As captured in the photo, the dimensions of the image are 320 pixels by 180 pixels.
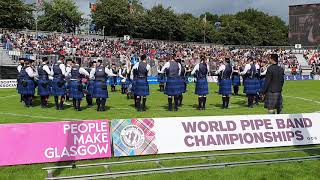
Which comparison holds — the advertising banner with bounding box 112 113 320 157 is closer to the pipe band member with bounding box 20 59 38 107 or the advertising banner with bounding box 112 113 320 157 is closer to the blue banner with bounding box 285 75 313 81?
the pipe band member with bounding box 20 59 38 107

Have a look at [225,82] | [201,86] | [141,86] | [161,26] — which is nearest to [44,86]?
[141,86]

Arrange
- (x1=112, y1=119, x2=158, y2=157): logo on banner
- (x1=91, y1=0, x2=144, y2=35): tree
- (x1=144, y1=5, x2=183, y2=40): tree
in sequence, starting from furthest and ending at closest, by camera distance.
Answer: (x1=144, y1=5, x2=183, y2=40): tree → (x1=91, y1=0, x2=144, y2=35): tree → (x1=112, y1=119, x2=158, y2=157): logo on banner

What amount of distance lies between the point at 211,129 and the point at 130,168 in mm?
1847

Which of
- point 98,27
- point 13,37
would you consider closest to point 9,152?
point 13,37

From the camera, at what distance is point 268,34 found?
3516 inches

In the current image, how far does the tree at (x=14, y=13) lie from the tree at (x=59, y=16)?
706 centimetres

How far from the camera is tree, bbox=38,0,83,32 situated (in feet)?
194

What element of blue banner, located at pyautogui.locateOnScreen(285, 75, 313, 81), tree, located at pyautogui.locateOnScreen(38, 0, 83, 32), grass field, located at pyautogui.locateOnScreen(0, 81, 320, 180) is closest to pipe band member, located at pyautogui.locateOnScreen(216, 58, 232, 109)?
grass field, located at pyautogui.locateOnScreen(0, 81, 320, 180)

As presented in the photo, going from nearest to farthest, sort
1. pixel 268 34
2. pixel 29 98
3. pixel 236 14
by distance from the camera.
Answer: pixel 29 98, pixel 268 34, pixel 236 14

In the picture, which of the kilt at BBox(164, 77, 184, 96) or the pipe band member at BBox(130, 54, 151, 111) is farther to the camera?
the kilt at BBox(164, 77, 184, 96)

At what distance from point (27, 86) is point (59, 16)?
46357 millimetres

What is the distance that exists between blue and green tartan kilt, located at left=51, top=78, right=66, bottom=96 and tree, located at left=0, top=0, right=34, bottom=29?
35085 mm

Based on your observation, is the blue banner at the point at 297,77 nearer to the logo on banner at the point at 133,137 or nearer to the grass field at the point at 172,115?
the grass field at the point at 172,115

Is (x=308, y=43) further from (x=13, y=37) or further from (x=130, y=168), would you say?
(x=130, y=168)
